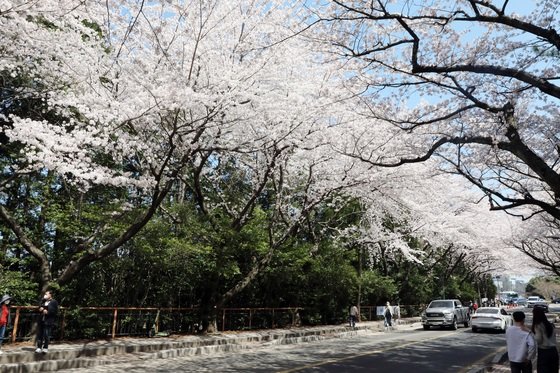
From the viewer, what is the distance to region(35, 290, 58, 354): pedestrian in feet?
35.7

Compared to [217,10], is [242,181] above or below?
below

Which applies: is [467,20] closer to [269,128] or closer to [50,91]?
[269,128]

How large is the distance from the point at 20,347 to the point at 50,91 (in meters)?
7.58

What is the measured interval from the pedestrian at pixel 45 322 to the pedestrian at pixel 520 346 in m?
10.5

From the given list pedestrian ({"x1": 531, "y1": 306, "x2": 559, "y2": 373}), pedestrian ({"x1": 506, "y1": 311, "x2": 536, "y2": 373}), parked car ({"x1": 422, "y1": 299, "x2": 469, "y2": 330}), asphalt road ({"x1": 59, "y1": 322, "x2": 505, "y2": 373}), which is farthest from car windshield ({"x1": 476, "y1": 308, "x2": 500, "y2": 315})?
pedestrian ({"x1": 506, "y1": 311, "x2": 536, "y2": 373})

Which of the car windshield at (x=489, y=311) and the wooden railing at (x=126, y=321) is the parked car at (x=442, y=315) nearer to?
the car windshield at (x=489, y=311)

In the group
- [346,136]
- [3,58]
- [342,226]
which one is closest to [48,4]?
[3,58]

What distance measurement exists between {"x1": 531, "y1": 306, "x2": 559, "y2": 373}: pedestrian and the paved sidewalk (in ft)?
32.8

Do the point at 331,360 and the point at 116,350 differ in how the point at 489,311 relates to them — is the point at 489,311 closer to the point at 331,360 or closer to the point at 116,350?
the point at 331,360

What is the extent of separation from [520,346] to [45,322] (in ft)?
35.1

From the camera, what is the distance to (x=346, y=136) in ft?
62.4

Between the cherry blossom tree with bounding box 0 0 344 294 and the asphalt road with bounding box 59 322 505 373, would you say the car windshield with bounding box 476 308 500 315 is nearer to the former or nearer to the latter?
the asphalt road with bounding box 59 322 505 373

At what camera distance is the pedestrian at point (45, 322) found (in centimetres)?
1088

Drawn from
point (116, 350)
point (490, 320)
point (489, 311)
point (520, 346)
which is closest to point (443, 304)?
point (489, 311)
